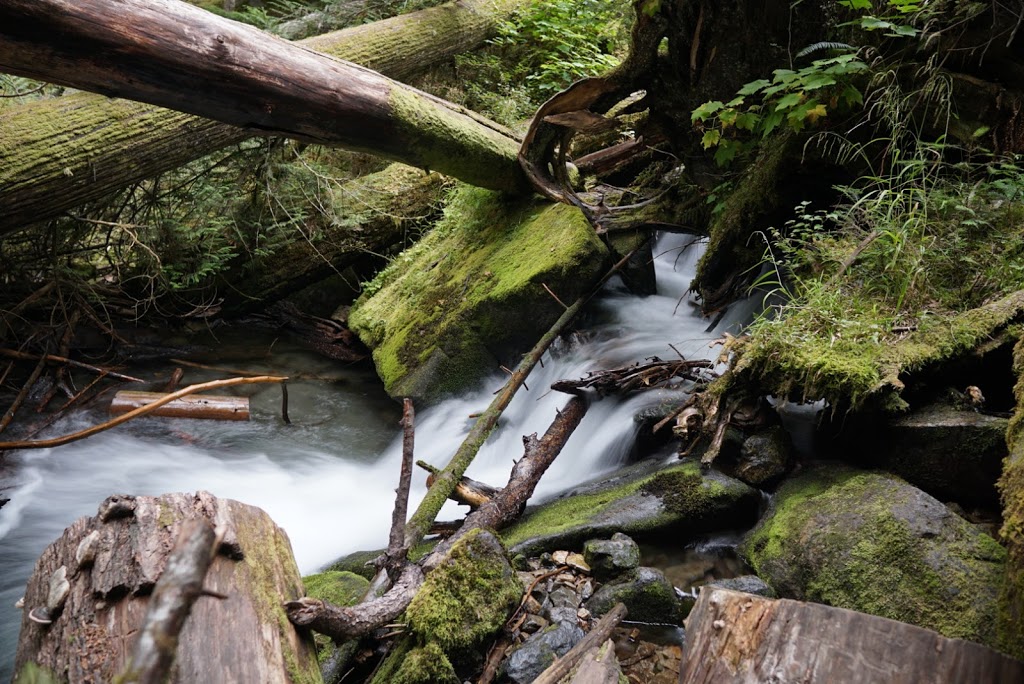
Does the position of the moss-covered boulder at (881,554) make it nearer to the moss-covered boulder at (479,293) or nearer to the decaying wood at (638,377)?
the decaying wood at (638,377)

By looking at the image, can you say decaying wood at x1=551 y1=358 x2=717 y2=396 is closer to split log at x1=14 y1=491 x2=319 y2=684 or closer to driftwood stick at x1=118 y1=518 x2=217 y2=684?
split log at x1=14 y1=491 x2=319 y2=684

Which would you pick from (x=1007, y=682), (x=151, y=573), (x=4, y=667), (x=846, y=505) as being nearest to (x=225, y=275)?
(x=4, y=667)

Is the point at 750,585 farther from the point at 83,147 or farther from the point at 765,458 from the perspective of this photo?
the point at 83,147

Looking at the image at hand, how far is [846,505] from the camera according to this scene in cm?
281

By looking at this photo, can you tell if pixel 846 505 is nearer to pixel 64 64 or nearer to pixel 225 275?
pixel 64 64

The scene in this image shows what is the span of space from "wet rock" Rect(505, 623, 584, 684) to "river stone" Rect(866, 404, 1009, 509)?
170cm

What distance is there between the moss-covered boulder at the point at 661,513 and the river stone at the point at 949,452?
0.69 m

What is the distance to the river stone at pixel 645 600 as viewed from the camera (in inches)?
107

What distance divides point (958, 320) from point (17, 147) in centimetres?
565

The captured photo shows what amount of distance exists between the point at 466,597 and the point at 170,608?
1.78m

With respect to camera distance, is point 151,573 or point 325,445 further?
point 325,445

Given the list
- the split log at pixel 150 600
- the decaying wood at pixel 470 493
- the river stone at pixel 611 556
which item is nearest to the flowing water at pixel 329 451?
the decaying wood at pixel 470 493

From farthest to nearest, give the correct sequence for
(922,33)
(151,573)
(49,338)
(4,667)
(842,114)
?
(49,338), (842,114), (922,33), (4,667), (151,573)

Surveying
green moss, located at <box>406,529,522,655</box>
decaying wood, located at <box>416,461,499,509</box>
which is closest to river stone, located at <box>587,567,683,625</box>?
green moss, located at <box>406,529,522,655</box>
